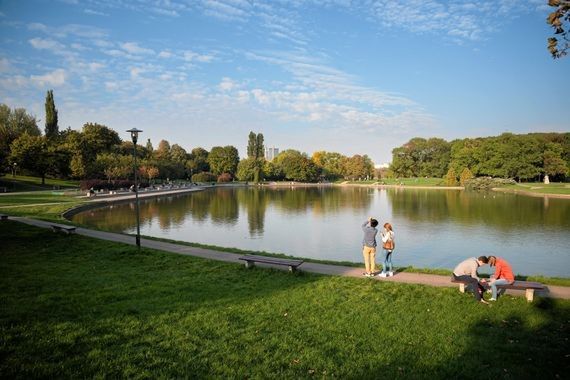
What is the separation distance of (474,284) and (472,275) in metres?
0.34

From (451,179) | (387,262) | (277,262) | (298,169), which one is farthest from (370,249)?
(298,169)

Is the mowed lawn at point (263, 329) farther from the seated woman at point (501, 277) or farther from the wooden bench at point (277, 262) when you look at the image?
the wooden bench at point (277, 262)

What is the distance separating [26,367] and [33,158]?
6452cm

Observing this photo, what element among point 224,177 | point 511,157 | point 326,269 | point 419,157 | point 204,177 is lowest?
point 326,269

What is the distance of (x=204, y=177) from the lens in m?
112

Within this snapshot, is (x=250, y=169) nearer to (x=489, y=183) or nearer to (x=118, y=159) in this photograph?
(x=118, y=159)

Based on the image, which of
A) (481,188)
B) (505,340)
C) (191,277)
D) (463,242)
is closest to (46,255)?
(191,277)

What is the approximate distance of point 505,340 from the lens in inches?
255

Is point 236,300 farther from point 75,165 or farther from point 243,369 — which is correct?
point 75,165

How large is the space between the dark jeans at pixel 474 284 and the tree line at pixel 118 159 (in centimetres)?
6229

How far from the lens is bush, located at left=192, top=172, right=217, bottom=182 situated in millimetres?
109375

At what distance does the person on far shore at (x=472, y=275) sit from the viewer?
339 inches

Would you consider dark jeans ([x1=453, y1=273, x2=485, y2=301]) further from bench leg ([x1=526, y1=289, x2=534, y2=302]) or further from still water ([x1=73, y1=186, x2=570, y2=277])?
still water ([x1=73, y1=186, x2=570, y2=277])

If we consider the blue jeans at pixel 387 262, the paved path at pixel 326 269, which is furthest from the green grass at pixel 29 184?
the blue jeans at pixel 387 262
